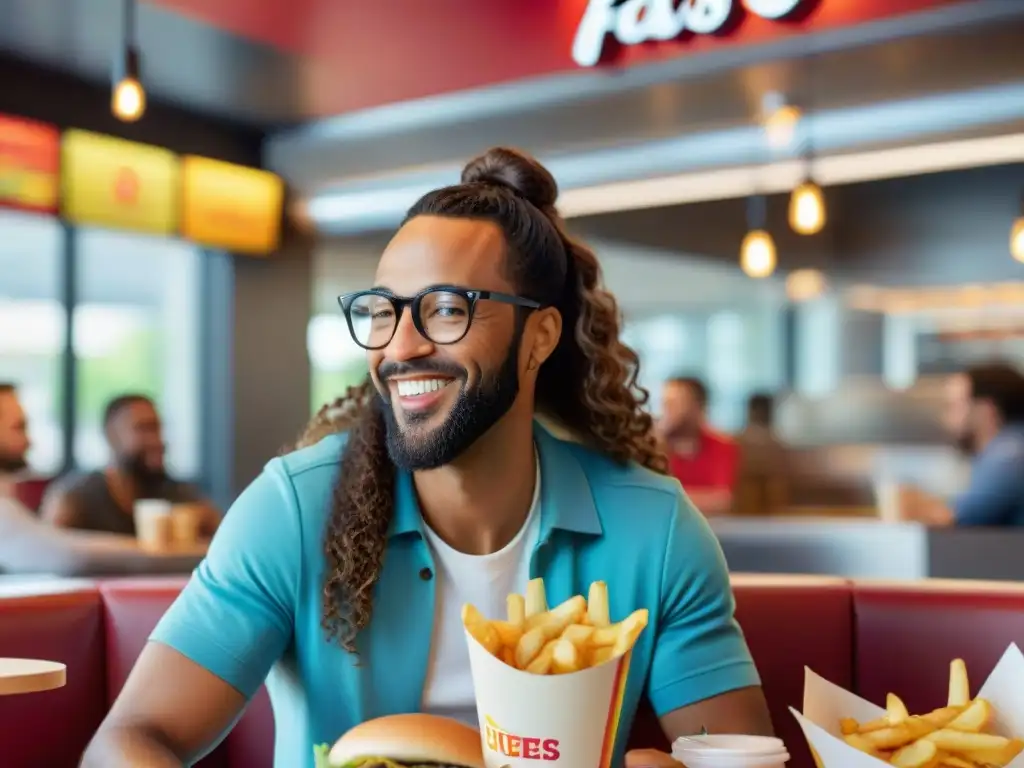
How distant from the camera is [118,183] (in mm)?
8203

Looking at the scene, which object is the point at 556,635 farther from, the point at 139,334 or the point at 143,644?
the point at 139,334

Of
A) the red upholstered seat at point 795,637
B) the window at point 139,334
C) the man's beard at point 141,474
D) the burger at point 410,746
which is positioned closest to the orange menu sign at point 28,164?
the window at point 139,334

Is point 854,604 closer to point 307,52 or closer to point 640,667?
point 640,667

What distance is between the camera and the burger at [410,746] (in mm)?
1268

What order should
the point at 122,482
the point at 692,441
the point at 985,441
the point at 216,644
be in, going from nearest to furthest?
the point at 216,644 < the point at 122,482 < the point at 985,441 < the point at 692,441

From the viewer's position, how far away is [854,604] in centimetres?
238

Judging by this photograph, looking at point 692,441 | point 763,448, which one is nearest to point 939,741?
point 692,441

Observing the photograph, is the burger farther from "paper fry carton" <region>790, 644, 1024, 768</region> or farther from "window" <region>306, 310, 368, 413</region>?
"window" <region>306, 310, 368, 413</region>

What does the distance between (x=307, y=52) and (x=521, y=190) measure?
5.76 meters

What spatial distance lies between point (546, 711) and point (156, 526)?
12.5 ft

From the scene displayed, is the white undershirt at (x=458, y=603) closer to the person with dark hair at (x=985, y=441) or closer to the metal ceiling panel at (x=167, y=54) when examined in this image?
the person with dark hair at (x=985, y=441)

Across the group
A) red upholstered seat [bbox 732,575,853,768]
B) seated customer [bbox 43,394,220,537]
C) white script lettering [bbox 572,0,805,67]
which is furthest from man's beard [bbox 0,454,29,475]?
red upholstered seat [bbox 732,575,853,768]

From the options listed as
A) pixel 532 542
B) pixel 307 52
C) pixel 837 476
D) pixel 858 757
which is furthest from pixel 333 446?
pixel 837 476

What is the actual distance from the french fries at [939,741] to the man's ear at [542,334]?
29.9 inches
